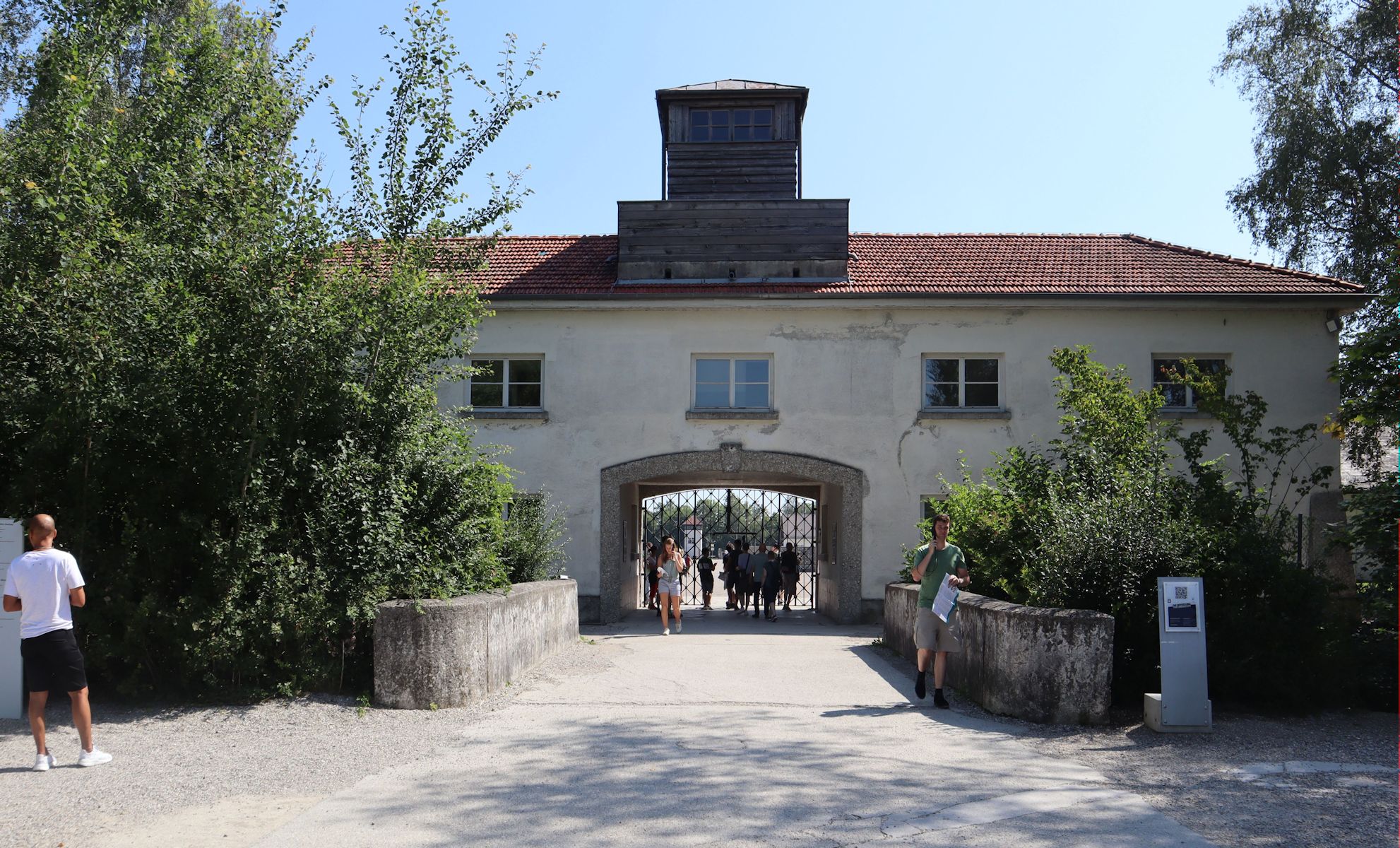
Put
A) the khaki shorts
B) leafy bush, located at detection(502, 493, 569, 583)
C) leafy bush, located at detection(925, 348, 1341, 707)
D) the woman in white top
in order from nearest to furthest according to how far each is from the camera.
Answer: leafy bush, located at detection(925, 348, 1341, 707) < the khaki shorts < leafy bush, located at detection(502, 493, 569, 583) < the woman in white top

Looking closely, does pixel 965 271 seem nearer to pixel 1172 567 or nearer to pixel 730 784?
pixel 1172 567

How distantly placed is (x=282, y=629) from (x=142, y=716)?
1.21m

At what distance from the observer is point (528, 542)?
14367 millimetres

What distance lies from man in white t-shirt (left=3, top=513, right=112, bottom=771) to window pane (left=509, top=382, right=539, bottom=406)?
1320cm

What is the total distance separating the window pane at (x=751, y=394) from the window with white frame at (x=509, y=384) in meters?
3.67

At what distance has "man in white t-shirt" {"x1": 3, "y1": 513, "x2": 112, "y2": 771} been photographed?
284 inches

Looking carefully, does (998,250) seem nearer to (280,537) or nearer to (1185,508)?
(1185,508)

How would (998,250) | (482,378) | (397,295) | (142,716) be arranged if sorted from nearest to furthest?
(142,716) → (397,295) → (482,378) → (998,250)

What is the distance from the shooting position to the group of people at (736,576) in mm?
18609

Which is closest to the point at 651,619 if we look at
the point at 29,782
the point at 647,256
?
the point at 647,256

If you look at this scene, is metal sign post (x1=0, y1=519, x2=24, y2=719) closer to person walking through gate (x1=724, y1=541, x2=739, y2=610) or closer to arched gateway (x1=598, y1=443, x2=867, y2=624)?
arched gateway (x1=598, y1=443, x2=867, y2=624)

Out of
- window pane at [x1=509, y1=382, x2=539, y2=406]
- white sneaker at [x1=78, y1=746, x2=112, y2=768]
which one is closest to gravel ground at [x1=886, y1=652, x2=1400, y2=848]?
white sneaker at [x1=78, y1=746, x2=112, y2=768]

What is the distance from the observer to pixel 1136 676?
976 centimetres

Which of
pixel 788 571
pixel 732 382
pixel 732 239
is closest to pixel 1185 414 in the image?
pixel 732 382
